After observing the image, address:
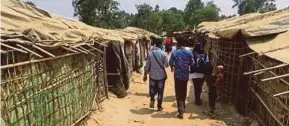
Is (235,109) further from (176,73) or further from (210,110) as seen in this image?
(176,73)

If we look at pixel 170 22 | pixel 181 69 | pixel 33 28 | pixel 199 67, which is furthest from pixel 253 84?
pixel 170 22

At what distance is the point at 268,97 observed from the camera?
8.49 m

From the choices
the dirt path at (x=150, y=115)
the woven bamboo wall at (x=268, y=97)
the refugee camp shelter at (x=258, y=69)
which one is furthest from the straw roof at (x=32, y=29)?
the woven bamboo wall at (x=268, y=97)

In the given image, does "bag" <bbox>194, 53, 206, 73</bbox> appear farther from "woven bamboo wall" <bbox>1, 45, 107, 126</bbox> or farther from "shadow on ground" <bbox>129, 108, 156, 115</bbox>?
"woven bamboo wall" <bbox>1, 45, 107, 126</bbox>

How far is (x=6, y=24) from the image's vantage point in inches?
284

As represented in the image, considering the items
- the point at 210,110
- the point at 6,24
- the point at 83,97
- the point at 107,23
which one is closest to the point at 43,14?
the point at 83,97

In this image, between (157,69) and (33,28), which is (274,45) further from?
(33,28)

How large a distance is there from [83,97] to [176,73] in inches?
93.3

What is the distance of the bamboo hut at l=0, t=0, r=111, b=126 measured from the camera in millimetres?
5984

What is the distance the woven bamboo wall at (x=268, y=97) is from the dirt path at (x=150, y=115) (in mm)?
765

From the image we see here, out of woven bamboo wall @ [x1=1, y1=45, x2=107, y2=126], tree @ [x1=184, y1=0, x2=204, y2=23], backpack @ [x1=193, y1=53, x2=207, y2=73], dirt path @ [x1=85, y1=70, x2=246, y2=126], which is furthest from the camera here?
tree @ [x1=184, y1=0, x2=204, y2=23]

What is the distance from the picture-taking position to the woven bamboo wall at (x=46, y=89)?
5.91 meters

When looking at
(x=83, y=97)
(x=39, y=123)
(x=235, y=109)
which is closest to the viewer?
(x=39, y=123)

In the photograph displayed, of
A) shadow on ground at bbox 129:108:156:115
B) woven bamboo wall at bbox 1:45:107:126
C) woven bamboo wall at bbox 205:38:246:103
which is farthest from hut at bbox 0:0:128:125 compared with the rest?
woven bamboo wall at bbox 205:38:246:103
